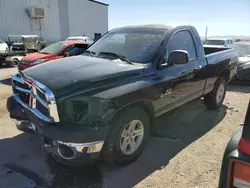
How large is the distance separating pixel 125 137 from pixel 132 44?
156 cm

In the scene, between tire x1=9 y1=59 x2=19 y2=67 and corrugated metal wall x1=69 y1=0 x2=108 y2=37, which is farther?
corrugated metal wall x1=69 y1=0 x2=108 y2=37

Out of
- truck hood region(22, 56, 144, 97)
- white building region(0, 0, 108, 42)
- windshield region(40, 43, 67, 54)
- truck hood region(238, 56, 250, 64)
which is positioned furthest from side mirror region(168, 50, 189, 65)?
white building region(0, 0, 108, 42)

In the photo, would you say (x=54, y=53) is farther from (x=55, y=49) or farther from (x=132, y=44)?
(x=132, y=44)

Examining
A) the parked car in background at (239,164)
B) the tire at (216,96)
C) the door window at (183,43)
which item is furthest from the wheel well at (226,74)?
the parked car in background at (239,164)

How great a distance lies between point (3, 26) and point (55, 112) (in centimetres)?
2446

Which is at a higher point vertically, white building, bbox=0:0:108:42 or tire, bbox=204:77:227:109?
white building, bbox=0:0:108:42

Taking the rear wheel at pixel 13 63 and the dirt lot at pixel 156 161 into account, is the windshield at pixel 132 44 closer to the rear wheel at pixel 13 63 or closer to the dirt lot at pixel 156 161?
the dirt lot at pixel 156 161

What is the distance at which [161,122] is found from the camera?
4.81 metres

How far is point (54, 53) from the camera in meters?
9.09

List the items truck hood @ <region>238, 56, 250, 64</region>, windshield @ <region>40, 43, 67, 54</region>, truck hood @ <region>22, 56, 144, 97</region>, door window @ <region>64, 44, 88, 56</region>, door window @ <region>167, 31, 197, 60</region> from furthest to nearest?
windshield @ <region>40, 43, 67, 54</region> < door window @ <region>64, 44, 88, 56</region> < truck hood @ <region>238, 56, 250, 64</region> < door window @ <region>167, 31, 197, 60</region> < truck hood @ <region>22, 56, 144, 97</region>

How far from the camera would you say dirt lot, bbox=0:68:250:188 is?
9.54ft

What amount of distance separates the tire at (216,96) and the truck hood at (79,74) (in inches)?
110

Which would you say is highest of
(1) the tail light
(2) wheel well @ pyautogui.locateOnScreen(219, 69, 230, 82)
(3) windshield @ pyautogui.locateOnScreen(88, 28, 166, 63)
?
(3) windshield @ pyautogui.locateOnScreen(88, 28, 166, 63)

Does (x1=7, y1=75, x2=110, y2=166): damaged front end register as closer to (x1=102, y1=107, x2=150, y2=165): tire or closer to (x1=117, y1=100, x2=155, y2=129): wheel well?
(x1=102, y1=107, x2=150, y2=165): tire
